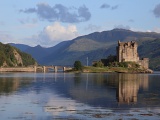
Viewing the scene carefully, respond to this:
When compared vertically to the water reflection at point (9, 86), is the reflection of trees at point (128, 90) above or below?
below

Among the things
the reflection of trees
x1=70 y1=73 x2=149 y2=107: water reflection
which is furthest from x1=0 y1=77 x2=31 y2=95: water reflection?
the reflection of trees

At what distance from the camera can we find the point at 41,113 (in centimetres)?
3741

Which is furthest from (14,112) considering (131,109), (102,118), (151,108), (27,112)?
(151,108)

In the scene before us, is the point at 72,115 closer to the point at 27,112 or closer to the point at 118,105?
the point at 27,112

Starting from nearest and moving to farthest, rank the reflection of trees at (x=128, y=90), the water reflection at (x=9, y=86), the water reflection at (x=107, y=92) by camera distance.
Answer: the water reflection at (x=107, y=92), the reflection of trees at (x=128, y=90), the water reflection at (x=9, y=86)

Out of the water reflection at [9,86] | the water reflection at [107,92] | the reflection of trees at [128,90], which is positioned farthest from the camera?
the water reflection at [9,86]

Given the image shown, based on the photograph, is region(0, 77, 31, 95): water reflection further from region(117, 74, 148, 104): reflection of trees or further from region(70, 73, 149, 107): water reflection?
region(117, 74, 148, 104): reflection of trees

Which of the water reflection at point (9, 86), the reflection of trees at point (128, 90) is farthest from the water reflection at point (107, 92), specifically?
the water reflection at point (9, 86)

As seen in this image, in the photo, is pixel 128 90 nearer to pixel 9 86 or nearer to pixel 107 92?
pixel 107 92


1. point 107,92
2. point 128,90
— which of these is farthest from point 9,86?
point 128,90

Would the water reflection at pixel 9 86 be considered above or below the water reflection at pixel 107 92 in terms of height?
above

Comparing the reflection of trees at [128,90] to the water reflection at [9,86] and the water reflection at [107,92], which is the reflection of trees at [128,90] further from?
the water reflection at [9,86]

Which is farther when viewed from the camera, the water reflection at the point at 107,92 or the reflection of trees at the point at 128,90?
the reflection of trees at the point at 128,90

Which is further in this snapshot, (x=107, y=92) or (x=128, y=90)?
(x=128, y=90)
